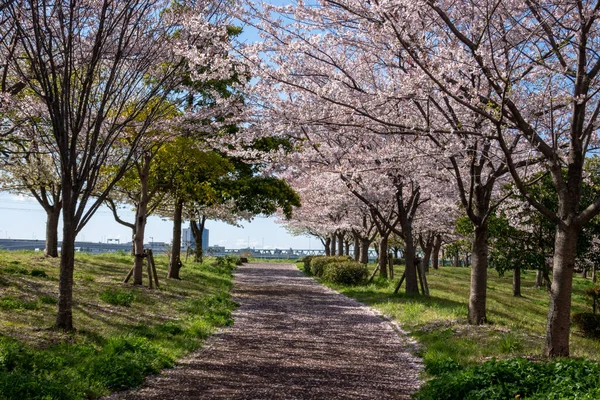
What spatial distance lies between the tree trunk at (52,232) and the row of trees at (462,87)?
13.7 m

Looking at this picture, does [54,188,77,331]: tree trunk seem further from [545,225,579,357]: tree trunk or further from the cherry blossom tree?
[545,225,579,357]: tree trunk

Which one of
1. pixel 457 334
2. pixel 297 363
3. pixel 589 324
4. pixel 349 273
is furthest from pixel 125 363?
pixel 349 273

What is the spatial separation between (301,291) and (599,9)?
609 inches

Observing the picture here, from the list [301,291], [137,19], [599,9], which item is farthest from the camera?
[301,291]

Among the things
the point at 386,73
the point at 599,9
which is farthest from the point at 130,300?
the point at 599,9

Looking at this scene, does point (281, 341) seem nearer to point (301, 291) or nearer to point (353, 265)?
point (301, 291)

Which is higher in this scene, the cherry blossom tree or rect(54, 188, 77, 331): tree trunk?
the cherry blossom tree

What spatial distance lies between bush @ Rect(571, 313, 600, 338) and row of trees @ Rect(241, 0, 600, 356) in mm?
5766

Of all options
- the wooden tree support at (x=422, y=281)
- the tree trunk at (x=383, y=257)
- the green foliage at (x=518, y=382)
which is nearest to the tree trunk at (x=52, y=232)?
the tree trunk at (x=383, y=257)

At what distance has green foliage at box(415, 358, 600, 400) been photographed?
17.0ft

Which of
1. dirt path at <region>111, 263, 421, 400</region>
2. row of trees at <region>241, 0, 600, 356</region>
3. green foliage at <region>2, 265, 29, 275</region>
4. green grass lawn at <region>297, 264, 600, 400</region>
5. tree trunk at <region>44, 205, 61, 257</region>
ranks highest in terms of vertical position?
row of trees at <region>241, 0, 600, 356</region>

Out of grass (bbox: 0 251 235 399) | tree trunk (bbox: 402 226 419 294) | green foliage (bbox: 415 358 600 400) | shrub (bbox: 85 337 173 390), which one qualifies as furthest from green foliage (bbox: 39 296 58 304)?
tree trunk (bbox: 402 226 419 294)

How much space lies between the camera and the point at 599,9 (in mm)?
7148

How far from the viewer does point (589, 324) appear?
15250 millimetres
